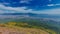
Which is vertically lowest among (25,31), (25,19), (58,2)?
(25,31)

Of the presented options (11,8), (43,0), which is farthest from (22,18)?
(43,0)

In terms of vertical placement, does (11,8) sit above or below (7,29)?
above

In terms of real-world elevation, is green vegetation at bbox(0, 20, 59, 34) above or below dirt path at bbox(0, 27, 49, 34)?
above

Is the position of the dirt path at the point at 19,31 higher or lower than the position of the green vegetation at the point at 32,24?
lower

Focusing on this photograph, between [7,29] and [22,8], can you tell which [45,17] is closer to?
[22,8]

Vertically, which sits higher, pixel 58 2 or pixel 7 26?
pixel 58 2

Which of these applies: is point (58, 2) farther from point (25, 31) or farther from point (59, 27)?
point (25, 31)

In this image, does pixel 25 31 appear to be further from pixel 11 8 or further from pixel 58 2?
pixel 58 2

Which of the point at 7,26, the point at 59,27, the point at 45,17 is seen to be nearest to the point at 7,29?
the point at 7,26
